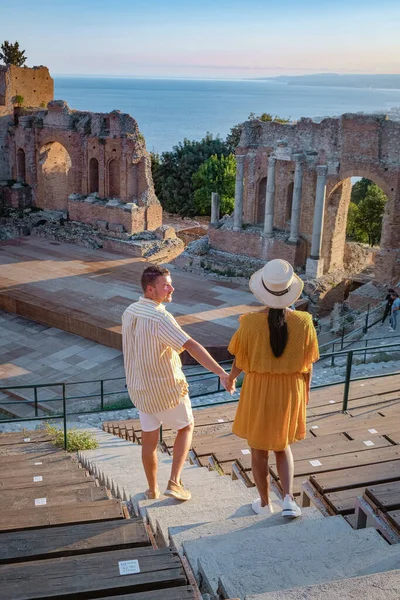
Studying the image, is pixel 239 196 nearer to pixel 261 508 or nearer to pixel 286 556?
pixel 261 508

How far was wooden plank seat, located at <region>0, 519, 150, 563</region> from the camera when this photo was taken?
4.09 metres

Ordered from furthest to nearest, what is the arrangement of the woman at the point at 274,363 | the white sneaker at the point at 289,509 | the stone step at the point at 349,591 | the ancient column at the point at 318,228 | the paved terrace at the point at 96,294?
the ancient column at the point at 318,228, the paved terrace at the point at 96,294, the woman at the point at 274,363, the white sneaker at the point at 289,509, the stone step at the point at 349,591

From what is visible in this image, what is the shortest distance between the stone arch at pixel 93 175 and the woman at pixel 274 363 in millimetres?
24242

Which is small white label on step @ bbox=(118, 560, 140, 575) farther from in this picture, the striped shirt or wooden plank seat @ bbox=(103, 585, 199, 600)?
the striped shirt

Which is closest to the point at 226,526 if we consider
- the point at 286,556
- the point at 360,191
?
the point at 286,556

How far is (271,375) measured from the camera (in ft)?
16.5

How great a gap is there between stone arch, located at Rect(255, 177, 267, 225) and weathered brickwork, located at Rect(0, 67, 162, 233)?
17.5ft

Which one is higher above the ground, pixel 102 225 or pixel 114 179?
pixel 114 179

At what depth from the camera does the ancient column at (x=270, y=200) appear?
21781 mm

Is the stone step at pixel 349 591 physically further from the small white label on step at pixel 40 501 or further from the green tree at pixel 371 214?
the green tree at pixel 371 214

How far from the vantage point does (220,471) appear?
685 cm

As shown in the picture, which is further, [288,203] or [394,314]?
[288,203]

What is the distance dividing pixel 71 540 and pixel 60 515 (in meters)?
0.87

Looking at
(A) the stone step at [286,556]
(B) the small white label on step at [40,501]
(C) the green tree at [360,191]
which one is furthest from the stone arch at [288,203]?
(A) the stone step at [286,556]
